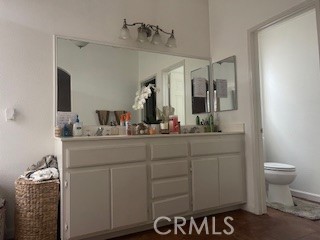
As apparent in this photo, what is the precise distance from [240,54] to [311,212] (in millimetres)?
1814

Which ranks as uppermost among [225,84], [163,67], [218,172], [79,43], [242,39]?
[242,39]

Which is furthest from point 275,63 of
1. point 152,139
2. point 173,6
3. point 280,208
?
point 152,139

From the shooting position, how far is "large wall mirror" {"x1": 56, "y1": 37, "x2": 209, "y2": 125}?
2.20 m

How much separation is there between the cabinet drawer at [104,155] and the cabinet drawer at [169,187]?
281mm

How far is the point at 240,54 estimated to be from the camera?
2555mm

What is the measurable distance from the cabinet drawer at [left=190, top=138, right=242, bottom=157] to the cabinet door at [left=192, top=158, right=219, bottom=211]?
0.08 meters

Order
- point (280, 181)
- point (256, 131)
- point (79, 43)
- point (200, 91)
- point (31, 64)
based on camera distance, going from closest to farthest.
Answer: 1. point (31, 64)
2. point (79, 43)
3. point (256, 131)
4. point (280, 181)
5. point (200, 91)

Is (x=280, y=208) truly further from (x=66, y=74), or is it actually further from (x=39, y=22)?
(x=39, y=22)

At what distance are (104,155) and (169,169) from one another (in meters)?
0.62

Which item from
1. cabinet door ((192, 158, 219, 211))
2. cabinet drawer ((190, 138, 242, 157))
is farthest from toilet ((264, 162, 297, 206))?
cabinet door ((192, 158, 219, 211))

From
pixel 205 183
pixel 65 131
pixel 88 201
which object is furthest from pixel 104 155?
pixel 205 183

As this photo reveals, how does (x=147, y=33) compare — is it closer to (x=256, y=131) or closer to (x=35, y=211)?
(x=256, y=131)

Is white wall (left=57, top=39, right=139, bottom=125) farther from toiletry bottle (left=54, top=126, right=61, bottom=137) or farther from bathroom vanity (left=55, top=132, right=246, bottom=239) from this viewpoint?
bathroom vanity (left=55, top=132, right=246, bottom=239)

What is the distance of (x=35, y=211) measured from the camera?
173 cm
